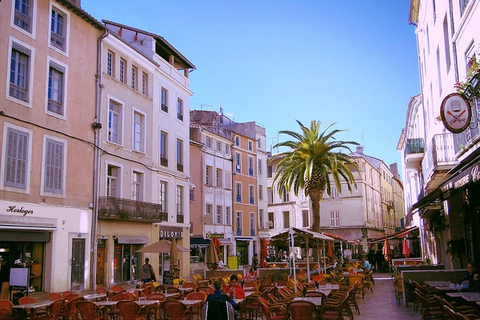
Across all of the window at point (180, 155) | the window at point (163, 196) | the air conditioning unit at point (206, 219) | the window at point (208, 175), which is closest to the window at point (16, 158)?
the window at point (163, 196)

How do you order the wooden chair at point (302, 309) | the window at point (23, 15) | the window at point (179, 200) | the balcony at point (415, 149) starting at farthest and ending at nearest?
1. the window at point (179, 200)
2. the balcony at point (415, 149)
3. the window at point (23, 15)
4. the wooden chair at point (302, 309)

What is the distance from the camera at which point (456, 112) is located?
13.0 meters

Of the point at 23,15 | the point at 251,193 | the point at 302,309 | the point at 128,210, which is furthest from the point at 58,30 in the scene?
the point at 251,193

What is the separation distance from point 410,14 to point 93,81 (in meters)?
17.8

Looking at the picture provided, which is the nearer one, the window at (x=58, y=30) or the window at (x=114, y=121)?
the window at (x=58, y=30)

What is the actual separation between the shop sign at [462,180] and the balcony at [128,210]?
622 inches

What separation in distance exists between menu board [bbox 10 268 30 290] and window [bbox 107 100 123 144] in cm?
1143

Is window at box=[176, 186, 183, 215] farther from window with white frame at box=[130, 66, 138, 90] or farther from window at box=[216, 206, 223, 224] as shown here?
window at box=[216, 206, 223, 224]

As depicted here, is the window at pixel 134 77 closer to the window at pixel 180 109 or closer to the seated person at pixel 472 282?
the window at pixel 180 109

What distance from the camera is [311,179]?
99.5ft

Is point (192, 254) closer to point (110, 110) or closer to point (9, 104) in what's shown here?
point (110, 110)

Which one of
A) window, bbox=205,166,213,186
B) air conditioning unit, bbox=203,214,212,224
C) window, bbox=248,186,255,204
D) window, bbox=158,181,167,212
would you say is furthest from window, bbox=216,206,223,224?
window, bbox=158,181,167,212

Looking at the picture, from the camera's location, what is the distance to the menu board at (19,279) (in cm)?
1534

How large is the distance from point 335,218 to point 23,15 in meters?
49.6
